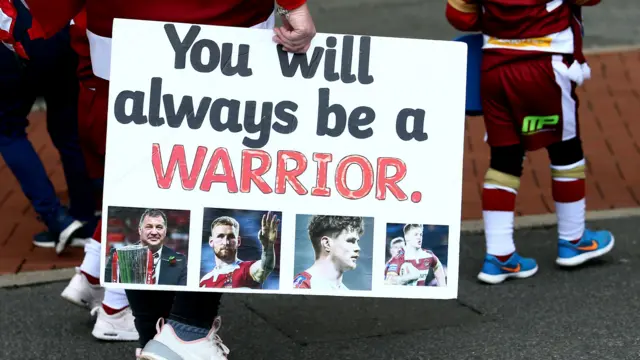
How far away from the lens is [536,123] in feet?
15.4

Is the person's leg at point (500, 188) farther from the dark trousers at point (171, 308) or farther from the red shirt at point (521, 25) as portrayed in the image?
the dark trousers at point (171, 308)

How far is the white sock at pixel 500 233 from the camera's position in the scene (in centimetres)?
477

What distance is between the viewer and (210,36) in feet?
10.1

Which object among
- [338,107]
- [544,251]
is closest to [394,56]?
[338,107]

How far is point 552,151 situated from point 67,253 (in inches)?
87.7

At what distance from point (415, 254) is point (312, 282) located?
0.29 metres

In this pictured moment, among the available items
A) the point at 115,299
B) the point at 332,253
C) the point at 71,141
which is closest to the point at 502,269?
the point at 115,299

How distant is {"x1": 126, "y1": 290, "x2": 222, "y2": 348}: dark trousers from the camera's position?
329 centimetres

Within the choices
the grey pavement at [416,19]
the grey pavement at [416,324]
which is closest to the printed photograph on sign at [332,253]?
the grey pavement at [416,324]

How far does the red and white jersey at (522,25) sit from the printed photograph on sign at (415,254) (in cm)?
166

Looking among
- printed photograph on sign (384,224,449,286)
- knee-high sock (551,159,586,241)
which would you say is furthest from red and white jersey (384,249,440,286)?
knee-high sock (551,159,586,241)

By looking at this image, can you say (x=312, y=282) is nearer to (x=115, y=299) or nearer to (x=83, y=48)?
(x=115, y=299)

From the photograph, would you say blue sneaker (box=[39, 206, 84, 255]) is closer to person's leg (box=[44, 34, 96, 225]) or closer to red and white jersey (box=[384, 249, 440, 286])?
person's leg (box=[44, 34, 96, 225])

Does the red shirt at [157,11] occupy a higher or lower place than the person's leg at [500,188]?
higher
